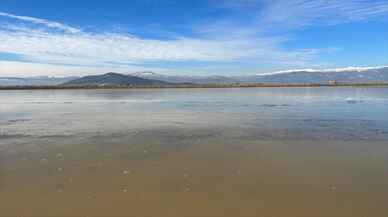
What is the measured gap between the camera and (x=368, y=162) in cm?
787

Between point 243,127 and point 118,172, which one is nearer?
point 118,172

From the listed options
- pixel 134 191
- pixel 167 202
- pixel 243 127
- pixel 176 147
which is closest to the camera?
pixel 167 202

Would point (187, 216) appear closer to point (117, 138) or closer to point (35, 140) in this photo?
point (117, 138)

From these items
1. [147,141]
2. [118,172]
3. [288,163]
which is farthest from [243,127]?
[118,172]

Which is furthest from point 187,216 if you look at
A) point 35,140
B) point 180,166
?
point 35,140

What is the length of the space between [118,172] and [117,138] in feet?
14.0

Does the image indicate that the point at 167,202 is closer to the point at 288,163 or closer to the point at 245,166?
the point at 245,166

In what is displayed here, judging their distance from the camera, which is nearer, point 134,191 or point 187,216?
point 187,216

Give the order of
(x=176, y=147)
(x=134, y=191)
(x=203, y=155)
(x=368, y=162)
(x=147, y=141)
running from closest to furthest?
(x=134, y=191), (x=368, y=162), (x=203, y=155), (x=176, y=147), (x=147, y=141)

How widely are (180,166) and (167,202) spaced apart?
7.08ft

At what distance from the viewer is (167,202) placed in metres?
5.66

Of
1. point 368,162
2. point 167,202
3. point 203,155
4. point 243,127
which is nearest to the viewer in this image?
point 167,202

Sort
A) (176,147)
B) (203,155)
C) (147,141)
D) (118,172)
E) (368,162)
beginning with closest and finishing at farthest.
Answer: (118,172) < (368,162) < (203,155) < (176,147) < (147,141)

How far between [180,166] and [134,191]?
183 centimetres
